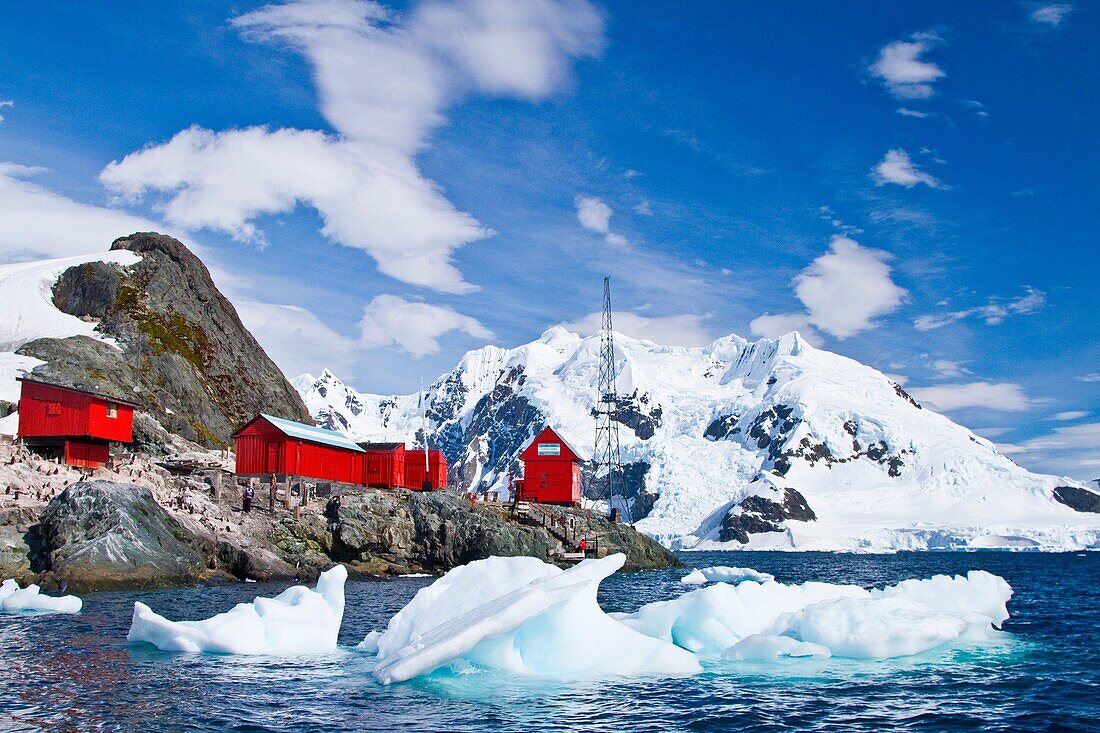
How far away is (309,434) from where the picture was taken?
67000 mm

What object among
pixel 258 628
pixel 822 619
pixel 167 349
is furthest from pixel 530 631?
pixel 167 349

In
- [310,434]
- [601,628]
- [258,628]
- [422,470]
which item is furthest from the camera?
[422,470]

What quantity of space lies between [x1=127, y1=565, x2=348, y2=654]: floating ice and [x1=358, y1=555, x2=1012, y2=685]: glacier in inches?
52.4

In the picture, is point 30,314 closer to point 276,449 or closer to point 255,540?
point 276,449

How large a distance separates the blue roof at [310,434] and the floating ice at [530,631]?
45750mm

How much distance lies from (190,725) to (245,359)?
303 feet

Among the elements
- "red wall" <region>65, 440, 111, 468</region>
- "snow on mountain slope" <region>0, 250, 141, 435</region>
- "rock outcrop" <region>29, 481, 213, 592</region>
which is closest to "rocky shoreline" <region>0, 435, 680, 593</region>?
"rock outcrop" <region>29, 481, 213, 592</region>

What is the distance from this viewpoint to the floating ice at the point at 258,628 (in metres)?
22.0

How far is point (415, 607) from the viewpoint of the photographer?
2033 centimetres

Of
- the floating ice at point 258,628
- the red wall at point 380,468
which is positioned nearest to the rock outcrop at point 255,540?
the red wall at point 380,468

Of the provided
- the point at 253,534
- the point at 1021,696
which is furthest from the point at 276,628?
the point at 253,534

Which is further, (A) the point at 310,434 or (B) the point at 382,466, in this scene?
(B) the point at 382,466

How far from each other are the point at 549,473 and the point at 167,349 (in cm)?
3985

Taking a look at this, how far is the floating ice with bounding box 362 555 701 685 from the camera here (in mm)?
17469
